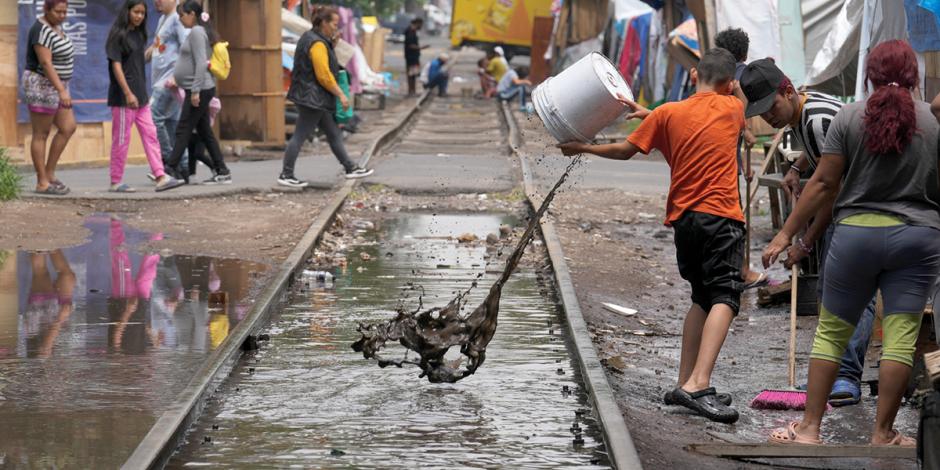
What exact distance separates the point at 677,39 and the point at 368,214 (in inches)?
237

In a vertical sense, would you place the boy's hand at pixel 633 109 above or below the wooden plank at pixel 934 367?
above

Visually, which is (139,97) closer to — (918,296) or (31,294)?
(31,294)

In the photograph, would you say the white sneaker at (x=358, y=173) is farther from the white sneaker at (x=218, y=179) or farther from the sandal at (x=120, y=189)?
the sandal at (x=120, y=189)

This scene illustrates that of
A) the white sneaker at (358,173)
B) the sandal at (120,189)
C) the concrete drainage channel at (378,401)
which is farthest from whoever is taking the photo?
the white sneaker at (358,173)

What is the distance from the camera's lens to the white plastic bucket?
22.8 ft

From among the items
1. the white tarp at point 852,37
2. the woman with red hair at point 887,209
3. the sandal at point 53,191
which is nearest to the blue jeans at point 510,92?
the sandal at point 53,191

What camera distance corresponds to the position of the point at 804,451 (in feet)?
18.9

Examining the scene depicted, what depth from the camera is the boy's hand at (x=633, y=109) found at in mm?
6855

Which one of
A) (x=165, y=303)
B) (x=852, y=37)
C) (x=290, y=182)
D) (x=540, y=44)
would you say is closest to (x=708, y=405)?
(x=165, y=303)

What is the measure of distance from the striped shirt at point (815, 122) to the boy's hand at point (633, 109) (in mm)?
745

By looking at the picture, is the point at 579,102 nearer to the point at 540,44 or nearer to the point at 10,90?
the point at 10,90

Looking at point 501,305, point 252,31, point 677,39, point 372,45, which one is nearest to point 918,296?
point 501,305

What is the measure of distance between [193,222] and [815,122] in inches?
298

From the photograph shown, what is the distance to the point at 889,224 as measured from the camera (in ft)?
18.6
